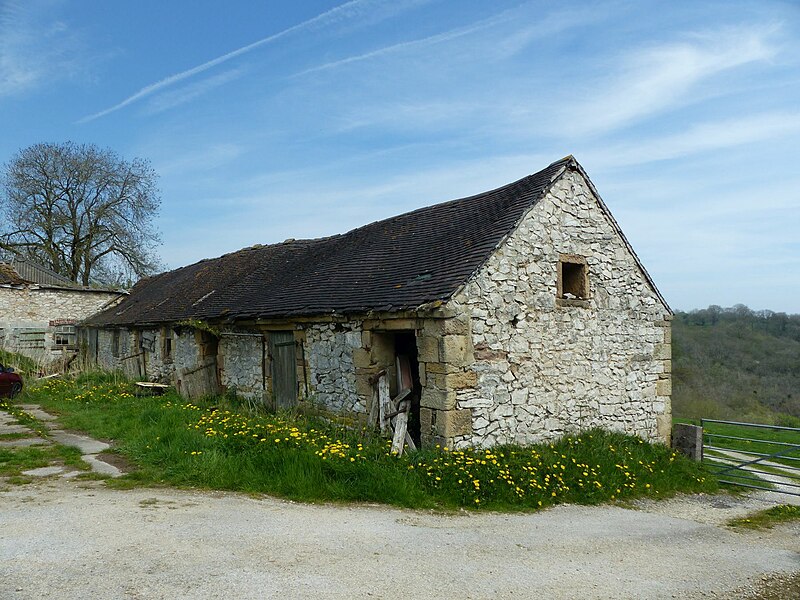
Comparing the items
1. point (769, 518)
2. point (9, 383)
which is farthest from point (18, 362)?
point (769, 518)

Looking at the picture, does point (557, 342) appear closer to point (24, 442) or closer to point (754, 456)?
point (754, 456)

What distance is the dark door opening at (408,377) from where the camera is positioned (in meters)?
9.66

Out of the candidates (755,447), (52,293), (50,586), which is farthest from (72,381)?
(755,447)

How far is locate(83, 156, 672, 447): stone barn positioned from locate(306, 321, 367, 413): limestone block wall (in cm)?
3

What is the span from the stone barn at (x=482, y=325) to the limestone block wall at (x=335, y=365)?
3 centimetres

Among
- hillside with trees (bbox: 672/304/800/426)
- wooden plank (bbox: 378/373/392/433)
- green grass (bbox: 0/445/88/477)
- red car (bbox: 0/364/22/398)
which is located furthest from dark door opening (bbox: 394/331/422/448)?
hillside with trees (bbox: 672/304/800/426)

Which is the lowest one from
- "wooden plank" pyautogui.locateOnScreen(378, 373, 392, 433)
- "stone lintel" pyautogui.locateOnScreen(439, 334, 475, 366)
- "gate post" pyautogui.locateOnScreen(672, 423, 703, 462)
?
"gate post" pyautogui.locateOnScreen(672, 423, 703, 462)

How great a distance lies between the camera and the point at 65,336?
24562mm

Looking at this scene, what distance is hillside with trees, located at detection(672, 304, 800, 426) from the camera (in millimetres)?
26406

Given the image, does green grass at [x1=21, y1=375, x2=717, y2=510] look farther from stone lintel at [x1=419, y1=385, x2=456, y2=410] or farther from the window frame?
the window frame

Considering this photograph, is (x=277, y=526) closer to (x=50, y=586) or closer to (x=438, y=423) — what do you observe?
(x=50, y=586)

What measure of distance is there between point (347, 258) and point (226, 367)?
3940 millimetres

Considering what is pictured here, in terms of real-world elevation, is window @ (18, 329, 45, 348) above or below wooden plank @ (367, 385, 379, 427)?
above

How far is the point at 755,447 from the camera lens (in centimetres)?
1739
